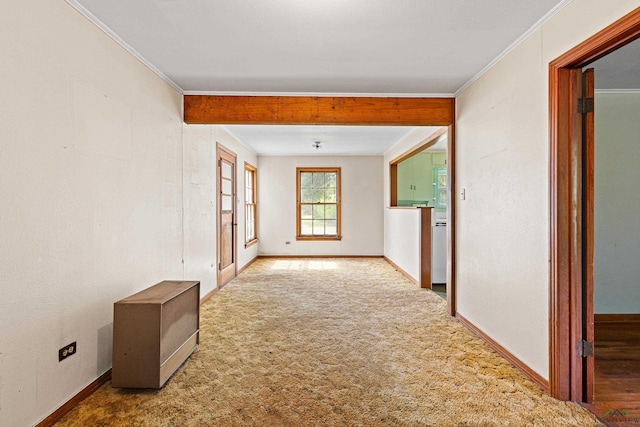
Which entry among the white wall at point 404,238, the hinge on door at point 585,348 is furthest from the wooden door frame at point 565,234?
the white wall at point 404,238

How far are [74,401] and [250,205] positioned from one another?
5.48 metres

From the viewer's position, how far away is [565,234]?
210 cm

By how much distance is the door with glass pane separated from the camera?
4992 millimetres

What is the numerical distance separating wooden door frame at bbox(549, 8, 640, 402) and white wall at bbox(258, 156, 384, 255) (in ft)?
18.8

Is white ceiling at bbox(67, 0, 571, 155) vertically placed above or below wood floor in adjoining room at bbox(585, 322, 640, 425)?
above

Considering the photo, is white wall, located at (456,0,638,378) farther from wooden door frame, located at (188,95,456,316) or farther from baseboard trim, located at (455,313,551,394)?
wooden door frame, located at (188,95,456,316)

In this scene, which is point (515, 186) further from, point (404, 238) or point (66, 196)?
point (404, 238)

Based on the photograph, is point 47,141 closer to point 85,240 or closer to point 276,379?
point 85,240

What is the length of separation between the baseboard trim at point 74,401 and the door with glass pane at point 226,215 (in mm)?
2595

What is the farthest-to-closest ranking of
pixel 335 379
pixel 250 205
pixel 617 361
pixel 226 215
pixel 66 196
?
pixel 250 205 < pixel 226 215 < pixel 617 361 < pixel 335 379 < pixel 66 196

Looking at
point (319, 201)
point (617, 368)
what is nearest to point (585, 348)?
point (617, 368)

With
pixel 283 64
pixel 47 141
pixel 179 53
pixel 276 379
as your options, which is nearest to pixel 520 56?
pixel 283 64

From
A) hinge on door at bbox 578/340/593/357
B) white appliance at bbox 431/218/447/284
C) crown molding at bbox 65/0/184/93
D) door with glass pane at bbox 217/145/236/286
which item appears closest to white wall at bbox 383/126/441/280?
white appliance at bbox 431/218/447/284

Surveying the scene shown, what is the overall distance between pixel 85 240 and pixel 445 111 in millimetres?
3587
